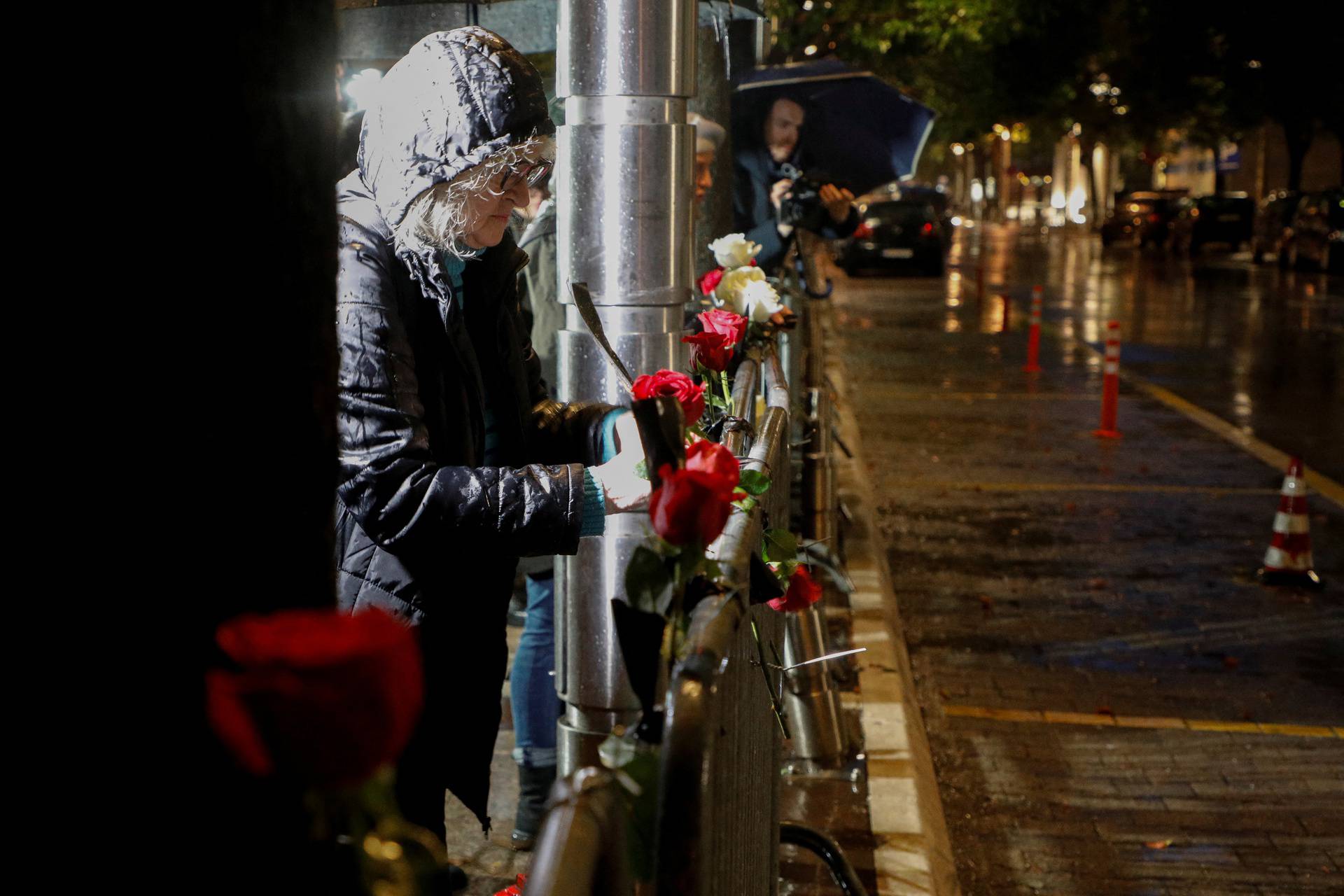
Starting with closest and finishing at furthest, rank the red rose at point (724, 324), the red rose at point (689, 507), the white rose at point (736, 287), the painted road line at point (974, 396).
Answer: the red rose at point (689, 507)
the red rose at point (724, 324)
the white rose at point (736, 287)
the painted road line at point (974, 396)

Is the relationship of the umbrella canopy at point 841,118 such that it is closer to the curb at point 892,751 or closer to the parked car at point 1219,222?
the curb at point 892,751

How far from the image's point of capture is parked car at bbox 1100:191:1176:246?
47.9 m

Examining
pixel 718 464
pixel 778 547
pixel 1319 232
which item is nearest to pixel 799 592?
pixel 778 547

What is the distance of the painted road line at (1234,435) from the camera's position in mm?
10891

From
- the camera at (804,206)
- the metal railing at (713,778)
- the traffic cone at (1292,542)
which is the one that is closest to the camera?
the metal railing at (713,778)

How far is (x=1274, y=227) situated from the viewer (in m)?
36.8

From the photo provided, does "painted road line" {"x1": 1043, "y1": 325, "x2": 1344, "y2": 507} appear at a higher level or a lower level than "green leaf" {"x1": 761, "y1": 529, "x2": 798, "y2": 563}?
lower

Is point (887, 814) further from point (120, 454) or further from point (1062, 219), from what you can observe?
point (1062, 219)

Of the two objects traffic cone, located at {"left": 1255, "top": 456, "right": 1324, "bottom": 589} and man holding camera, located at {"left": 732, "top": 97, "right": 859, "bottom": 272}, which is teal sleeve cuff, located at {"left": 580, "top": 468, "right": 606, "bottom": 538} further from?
traffic cone, located at {"left": 1255, "top": 456, "right": 1324, "bottom": 589}

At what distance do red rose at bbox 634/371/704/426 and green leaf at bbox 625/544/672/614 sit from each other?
84cm

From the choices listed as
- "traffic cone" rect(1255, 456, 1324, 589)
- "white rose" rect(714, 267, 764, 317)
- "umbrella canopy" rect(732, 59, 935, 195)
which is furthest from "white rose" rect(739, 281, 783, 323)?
"traffic cone" rect(1255, 456, 1324, 589)

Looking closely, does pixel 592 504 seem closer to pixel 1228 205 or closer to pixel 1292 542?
pixel 1292 542

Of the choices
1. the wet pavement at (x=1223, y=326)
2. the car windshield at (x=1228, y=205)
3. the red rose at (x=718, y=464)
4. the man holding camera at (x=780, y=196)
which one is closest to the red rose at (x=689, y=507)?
the red rose at (x=718, y=464)

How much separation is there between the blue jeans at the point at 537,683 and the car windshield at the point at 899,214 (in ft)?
93.3
